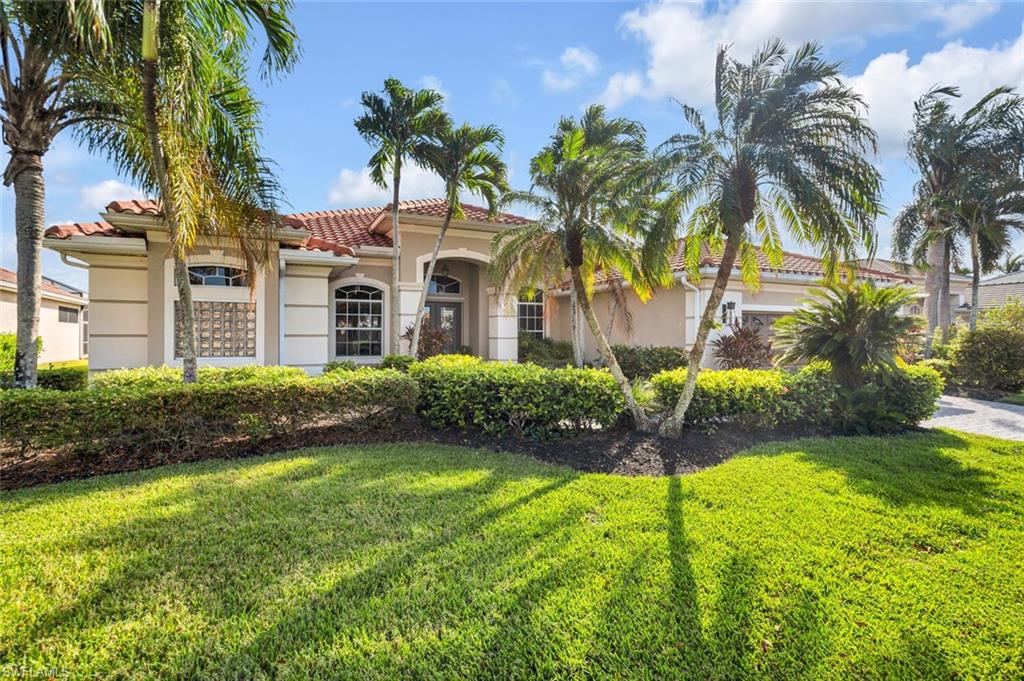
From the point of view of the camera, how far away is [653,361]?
1529 centimetres

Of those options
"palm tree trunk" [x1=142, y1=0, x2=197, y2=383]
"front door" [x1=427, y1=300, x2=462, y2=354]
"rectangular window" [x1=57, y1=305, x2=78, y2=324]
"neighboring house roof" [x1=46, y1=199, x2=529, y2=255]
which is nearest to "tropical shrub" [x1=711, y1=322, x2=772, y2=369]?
"neighboring house roof" [x1=46, y1=199, x2=529, y2=255]

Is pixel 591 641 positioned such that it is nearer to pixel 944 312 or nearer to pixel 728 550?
pixel 728 550

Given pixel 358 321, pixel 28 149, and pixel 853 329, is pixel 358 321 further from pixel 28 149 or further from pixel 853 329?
pixel 853 329

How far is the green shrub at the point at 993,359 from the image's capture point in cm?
1391

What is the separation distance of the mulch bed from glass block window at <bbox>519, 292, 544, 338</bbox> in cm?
1158

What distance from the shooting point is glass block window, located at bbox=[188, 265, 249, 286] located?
1062 centimetres

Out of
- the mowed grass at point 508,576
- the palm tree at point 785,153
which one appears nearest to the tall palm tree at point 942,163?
the palm tree at point 785,153

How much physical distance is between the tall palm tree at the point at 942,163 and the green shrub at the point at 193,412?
19.3 m

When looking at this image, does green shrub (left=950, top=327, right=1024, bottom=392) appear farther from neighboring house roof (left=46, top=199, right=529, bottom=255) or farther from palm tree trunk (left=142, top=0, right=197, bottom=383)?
palm tree trunk (left=142, top=0, right=197, bottom=383)

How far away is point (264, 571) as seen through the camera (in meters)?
3.58

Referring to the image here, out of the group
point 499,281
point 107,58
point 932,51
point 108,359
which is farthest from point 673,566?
point 932,51

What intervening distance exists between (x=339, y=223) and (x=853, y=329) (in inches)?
613

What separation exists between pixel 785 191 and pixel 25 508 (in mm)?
10543

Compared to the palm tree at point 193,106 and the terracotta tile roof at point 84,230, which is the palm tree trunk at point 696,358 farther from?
the terracotta tile roof at point 84,230
